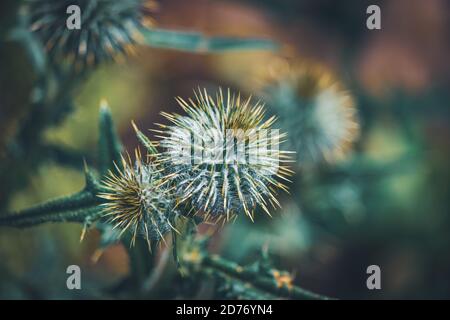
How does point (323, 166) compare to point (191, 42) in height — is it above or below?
below

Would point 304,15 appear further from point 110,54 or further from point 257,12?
point 110,54

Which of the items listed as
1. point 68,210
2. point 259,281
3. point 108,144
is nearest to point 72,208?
point 68,210

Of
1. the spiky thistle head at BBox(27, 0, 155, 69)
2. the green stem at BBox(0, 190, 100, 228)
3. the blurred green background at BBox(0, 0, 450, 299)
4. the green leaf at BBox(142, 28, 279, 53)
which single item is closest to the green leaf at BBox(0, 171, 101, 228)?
the green stem at BBox(0, 190, 100, 228)

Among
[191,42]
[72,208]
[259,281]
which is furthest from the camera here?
[191,42]

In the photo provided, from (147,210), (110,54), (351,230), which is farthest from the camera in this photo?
(351,230)

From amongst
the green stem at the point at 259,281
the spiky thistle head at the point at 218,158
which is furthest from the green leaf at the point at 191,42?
the green stem at the point at 259,281

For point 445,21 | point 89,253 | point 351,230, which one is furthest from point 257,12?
point 89,253

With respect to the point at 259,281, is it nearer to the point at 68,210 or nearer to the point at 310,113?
the point at 68,210
